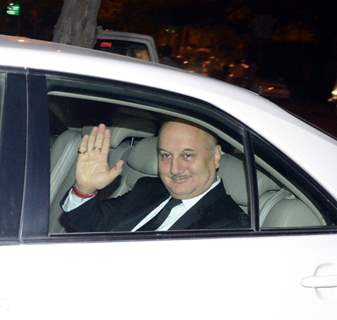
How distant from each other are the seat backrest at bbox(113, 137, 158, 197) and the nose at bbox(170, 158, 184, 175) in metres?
0.56

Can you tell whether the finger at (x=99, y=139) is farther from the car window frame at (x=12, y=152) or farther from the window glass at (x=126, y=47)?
the window glass at (x=126, y=47)

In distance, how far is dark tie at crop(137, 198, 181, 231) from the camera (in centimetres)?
272

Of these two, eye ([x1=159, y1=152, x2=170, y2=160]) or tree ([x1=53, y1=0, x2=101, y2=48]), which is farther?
tree ([x1=53, y1=0, x2=101, y2=48])

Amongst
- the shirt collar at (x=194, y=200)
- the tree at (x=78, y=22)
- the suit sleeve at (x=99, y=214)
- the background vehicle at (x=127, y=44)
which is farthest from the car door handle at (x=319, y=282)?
the background vehicle at (x=127, y=44)

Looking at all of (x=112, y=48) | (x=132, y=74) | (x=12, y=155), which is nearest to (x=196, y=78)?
(x=132, y=74)

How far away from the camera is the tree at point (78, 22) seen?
7363mm

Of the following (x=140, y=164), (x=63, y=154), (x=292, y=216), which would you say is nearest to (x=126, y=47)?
(x=140, y=164)

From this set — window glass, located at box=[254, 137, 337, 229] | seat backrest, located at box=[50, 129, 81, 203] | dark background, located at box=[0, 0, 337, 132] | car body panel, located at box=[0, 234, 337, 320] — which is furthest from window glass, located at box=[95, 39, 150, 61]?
dark background, located at box=[0, 0, 337, 132]

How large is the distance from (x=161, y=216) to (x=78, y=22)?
492cm

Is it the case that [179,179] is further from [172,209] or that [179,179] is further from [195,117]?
[195,117]

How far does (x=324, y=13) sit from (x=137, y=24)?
10.5 metres

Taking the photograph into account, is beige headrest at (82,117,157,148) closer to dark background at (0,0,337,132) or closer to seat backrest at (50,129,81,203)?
seat backrest at (50,129,81,203)

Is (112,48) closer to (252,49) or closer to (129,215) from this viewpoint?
(129,215)

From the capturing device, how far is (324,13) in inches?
1394
